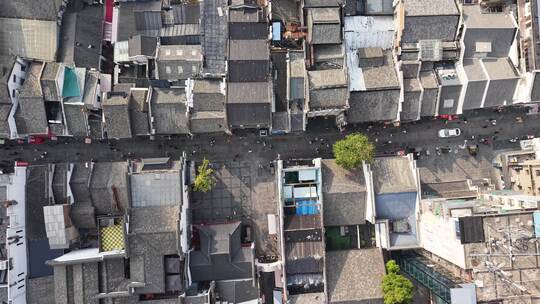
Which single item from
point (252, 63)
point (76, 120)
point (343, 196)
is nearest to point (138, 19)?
point (76, 120)

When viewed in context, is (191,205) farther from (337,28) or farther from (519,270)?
(519,270)

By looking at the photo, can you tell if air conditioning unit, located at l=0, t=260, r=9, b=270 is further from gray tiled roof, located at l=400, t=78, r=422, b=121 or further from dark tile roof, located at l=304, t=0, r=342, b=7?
gray tiled roof, located at l=400, t=78, r=422, b=121

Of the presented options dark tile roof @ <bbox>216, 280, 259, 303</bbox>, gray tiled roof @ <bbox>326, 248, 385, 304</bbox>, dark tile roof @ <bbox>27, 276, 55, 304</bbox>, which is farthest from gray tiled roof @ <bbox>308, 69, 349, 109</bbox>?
dark tile roof @ <bbox>27, 276, 55, 304</bbox>

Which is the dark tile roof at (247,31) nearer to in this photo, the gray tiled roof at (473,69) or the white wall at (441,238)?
the gray tiled roof at (473,69)

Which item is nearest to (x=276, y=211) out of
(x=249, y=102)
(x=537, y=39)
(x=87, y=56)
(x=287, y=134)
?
(x=287, y=134)

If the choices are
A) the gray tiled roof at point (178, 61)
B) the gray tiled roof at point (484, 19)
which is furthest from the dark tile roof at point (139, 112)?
the gray tiled roof at point (484, 19)

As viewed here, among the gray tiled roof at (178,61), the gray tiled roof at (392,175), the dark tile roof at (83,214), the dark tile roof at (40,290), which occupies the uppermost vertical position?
the gray tiled roof at (178,61)
